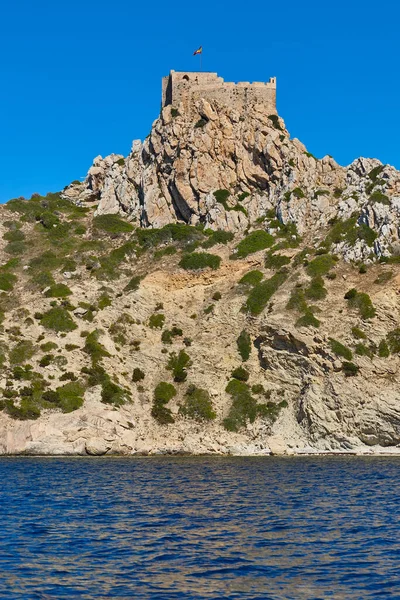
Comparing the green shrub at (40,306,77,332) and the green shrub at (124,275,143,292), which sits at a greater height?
the green shrub at (124,275,143,292)

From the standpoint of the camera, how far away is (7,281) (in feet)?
257

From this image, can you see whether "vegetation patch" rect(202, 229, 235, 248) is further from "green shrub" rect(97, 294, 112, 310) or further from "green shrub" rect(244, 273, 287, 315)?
"green shrub" rect(97, 294, 112, 310)

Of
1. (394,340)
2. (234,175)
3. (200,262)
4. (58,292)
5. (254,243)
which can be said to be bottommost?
(394,340)

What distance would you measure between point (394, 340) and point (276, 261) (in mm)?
17635

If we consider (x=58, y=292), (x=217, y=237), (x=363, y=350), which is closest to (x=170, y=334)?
(x=58, y=292)

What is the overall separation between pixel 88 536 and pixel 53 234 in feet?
226

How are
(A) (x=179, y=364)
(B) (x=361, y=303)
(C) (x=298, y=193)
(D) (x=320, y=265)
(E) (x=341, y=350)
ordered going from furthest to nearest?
(C) (x=298, y=193) < (D) (x=320, y=265) < (A) (x=179, y=364) < (B) (x=361, y=303) < (E) (x=341, y=350)

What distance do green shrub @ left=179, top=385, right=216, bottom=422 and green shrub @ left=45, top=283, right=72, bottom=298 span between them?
1837cm

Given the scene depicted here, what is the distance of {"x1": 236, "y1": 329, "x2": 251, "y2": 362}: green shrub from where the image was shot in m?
66.2

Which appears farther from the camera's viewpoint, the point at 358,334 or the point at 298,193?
the point at 298,193

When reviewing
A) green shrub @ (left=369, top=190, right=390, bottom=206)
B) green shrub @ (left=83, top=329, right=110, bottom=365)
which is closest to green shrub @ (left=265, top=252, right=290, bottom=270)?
green shrub @ (left=369, top=190, right=390, bottom=206)

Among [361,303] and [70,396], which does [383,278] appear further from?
[70,396]

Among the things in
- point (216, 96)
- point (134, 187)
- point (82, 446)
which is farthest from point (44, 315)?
point (216, 96)

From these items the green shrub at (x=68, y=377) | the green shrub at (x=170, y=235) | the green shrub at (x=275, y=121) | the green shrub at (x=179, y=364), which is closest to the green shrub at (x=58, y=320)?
the green shrub at (x=68, y=377)
